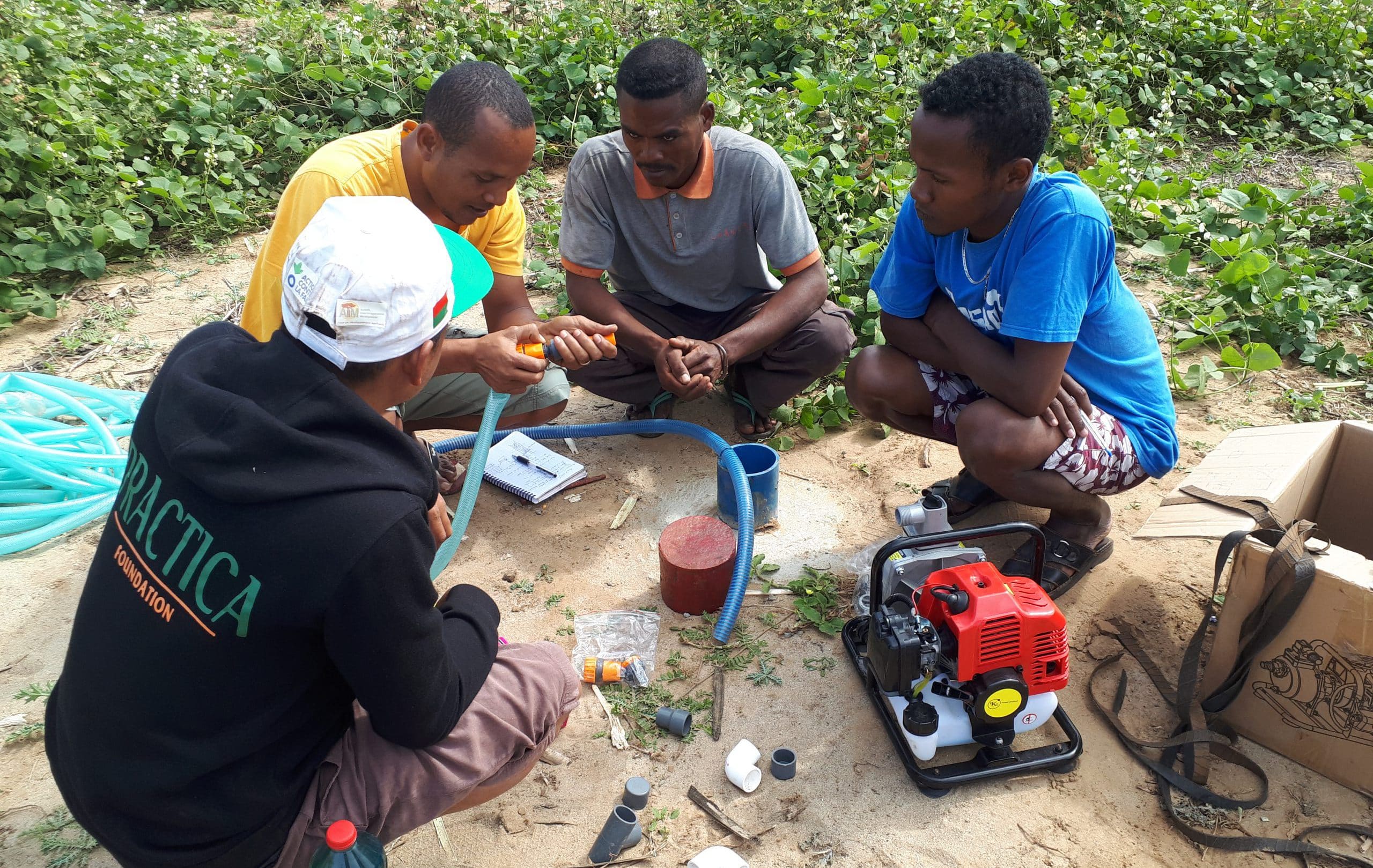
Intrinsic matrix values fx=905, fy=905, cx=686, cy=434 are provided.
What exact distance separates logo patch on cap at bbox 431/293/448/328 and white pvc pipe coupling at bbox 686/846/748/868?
4.44 ft

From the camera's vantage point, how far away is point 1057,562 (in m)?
2.80

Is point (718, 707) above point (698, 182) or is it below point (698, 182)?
below

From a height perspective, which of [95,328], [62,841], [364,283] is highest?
[364,283]

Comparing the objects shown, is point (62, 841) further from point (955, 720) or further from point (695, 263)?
point (695, 263)

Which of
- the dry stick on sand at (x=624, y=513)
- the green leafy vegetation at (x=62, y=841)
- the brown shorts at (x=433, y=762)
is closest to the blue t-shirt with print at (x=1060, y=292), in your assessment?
the dry stick on sand at (x=624, y=513)

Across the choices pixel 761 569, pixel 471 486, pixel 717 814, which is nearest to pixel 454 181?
pixel 471 486

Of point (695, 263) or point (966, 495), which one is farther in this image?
point (695, 263)

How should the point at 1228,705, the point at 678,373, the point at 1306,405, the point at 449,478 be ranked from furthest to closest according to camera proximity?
the point at 1306,405, the point at 449,478, the point at 678,373, the point at 1228,705

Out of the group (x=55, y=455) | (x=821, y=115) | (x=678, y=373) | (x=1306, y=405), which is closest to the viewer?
(x=678, y=373)

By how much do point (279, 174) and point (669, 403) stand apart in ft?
10.6

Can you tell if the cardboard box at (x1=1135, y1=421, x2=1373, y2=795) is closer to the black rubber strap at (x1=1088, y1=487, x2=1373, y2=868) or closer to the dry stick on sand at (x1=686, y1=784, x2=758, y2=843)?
the black rubber strap at (x1=1088, y1=487, x2=1373, y2=868)

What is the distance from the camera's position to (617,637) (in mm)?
2785

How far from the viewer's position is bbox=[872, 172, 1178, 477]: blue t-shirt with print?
246cm

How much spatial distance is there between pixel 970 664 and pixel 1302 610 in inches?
32.2
